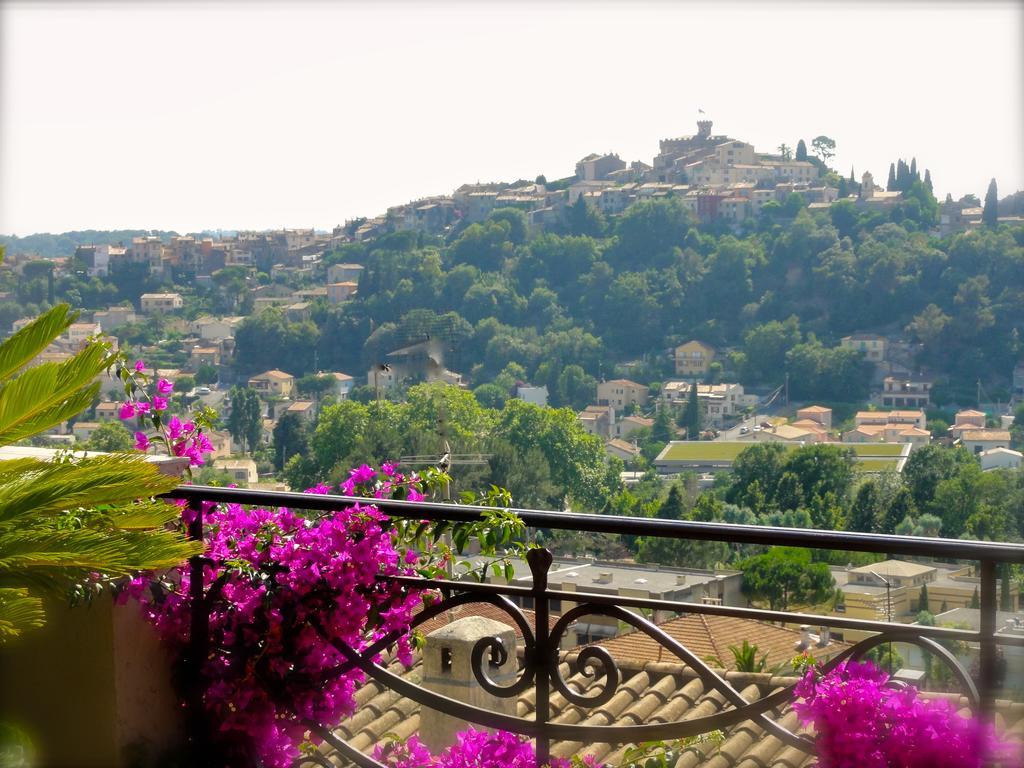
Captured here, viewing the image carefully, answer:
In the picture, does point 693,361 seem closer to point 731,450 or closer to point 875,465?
point 731,450

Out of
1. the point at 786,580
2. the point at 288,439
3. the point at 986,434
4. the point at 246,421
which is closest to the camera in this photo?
the point at 786,580

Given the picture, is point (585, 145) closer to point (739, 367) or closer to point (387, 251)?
point (387, 251)

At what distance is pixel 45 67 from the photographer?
8.93 feet

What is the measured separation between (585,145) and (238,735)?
8307 centimetres

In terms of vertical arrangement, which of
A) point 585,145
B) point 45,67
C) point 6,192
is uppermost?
point 585,145

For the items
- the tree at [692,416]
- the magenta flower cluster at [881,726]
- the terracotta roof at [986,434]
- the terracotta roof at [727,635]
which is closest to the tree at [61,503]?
the magenta flower cluster at [881,726]

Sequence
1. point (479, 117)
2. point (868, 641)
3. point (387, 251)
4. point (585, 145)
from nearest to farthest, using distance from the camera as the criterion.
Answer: point (868, 641)
point (387, 251)
point (479, 117)
point (585, 145)

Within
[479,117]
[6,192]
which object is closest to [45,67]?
[6,192]

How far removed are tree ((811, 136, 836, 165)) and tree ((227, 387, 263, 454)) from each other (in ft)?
166

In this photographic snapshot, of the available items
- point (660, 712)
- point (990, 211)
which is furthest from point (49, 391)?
point (990, 211)

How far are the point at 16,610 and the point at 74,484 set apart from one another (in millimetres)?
196

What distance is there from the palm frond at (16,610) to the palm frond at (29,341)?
1.23 ft

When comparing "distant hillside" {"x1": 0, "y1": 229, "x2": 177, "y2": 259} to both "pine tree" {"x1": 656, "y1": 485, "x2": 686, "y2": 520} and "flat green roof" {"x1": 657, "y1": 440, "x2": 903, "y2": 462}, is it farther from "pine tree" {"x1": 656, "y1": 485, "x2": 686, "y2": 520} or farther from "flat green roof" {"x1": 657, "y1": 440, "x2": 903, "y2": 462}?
"pine tree" {"x1": 656, "y1": 485, "x2": 686, "y2": 520}

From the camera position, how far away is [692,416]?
51375mm
